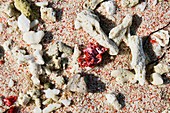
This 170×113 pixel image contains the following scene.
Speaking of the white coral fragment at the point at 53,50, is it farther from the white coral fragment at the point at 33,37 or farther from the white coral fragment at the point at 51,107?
the white coral fragment at the point at 51,107

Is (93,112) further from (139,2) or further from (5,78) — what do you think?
(139,2)

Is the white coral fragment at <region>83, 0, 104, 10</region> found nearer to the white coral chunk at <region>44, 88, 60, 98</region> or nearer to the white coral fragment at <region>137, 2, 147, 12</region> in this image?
the white coral fragment at <region>137, 2, 147, 12</region>

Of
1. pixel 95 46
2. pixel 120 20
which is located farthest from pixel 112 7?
pixel 95 46

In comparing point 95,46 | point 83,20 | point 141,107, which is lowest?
point 141,107

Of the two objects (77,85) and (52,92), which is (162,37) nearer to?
(77,85)

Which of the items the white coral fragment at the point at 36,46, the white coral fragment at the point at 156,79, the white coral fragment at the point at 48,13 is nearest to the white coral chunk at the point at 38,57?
the white coral fragment at the point at 36,46
